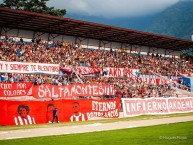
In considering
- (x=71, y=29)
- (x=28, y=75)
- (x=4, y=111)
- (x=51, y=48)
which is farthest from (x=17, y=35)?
(x=4, y=111)

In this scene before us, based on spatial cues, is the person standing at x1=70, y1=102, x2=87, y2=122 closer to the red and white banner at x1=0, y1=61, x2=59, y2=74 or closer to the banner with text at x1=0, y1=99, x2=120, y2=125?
the banner with text at x1=0, y1=99, x2=120, y2=125

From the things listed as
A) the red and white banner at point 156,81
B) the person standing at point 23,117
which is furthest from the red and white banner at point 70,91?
the red and white banner at point 156,81

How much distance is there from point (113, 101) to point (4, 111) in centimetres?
1158

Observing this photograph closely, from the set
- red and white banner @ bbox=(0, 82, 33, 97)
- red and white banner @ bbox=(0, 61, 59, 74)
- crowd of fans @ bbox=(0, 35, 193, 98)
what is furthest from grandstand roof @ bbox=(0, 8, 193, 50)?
red and white banner @ bbox=(0, 82, 33, 97)

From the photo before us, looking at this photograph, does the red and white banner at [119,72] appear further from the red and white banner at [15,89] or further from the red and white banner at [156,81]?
the red and white banner at [15,89]

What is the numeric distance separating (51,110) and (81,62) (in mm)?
18621

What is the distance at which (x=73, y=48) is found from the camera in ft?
153

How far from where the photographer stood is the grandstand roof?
39875 millimetres

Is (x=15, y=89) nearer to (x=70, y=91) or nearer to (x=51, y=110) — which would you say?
(x=51, y=110)

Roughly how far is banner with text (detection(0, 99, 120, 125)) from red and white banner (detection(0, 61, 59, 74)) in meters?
10.6

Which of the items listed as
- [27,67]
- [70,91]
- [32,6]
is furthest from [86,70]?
[32,6]

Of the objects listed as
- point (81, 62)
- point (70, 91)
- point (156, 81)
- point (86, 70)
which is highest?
point (81, 62)

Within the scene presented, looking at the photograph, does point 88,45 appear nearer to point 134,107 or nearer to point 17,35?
point 17,35

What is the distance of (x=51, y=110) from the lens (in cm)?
2455
